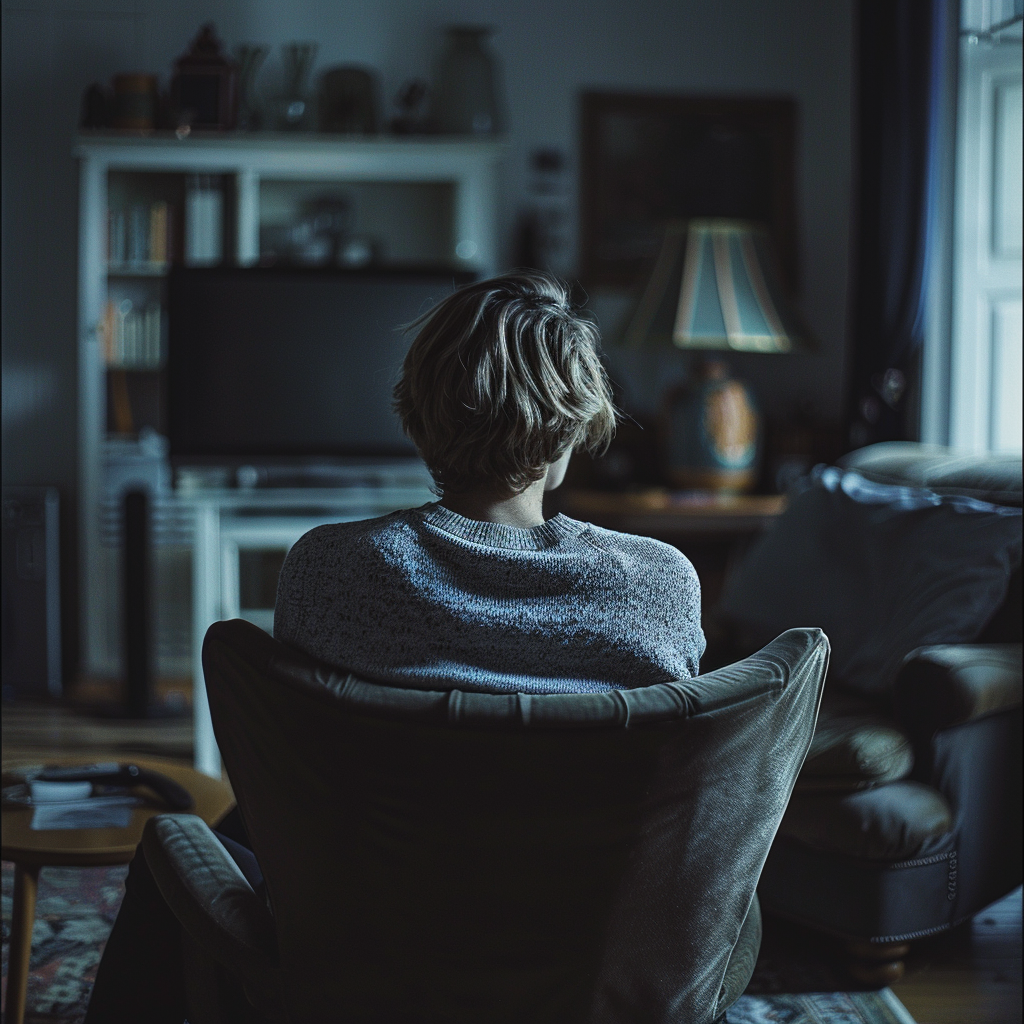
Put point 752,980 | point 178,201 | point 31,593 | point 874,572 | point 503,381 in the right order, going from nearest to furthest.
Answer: point 503,381
point 752,980
point 874,572
point 31,593
point 178,201

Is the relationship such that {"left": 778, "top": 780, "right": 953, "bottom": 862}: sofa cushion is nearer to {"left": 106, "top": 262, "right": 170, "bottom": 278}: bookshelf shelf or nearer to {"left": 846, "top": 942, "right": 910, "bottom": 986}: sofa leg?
{"left": 846, "top": 942, "right": 910, "bottom": 986}: sofa leg

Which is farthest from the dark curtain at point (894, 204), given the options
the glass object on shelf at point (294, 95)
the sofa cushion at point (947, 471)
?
the glass object on shelf at point (294, 95)

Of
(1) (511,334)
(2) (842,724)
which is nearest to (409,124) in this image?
(2) (842,724)

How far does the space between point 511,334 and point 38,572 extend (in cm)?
335

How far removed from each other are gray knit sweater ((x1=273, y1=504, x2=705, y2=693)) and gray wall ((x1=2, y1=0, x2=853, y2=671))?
11.1ft

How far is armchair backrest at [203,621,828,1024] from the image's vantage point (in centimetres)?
96

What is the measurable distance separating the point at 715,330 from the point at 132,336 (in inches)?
80.3

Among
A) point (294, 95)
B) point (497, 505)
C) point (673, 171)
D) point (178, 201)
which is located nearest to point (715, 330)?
point (673, 171)

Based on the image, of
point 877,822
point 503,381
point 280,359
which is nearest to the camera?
point 503,381

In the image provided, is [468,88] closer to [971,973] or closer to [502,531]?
[971,973]

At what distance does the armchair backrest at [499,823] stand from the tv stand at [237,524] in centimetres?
221


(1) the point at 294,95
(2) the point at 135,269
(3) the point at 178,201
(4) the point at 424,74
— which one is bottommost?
(2) the point at 135,269

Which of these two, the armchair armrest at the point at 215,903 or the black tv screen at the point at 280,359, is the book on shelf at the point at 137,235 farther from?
the armchair armrest at the point at 215,903

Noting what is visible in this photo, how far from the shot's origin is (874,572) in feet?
7.65
